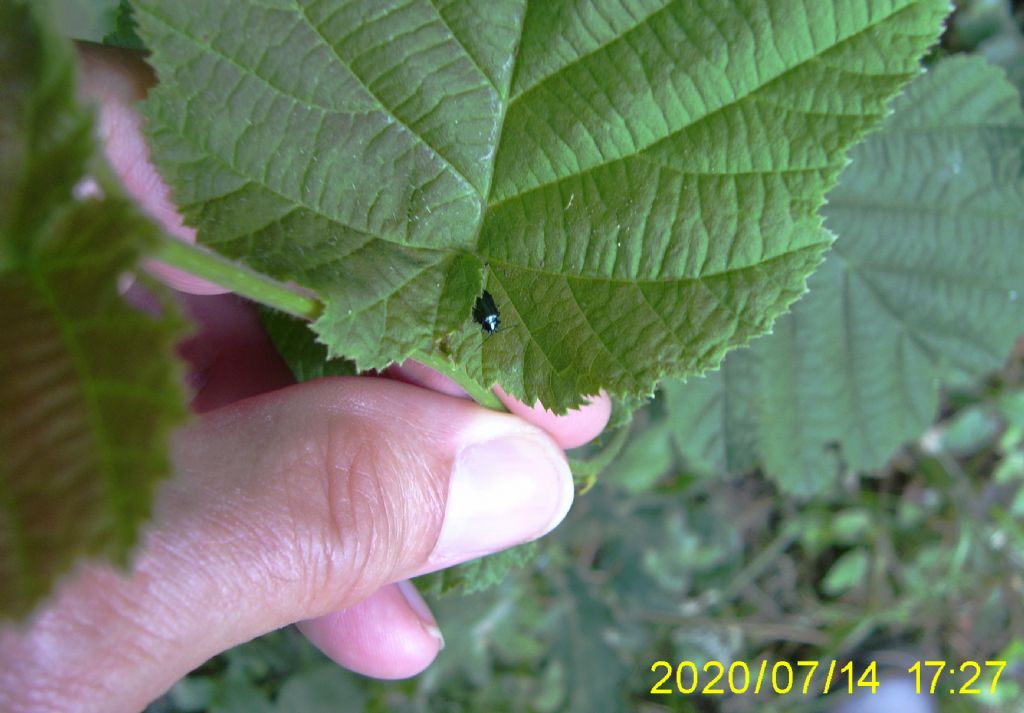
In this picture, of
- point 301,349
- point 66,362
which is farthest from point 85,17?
point 66,362

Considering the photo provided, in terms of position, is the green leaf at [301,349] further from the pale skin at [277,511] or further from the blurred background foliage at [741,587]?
the blurred background foliage at [741,587]

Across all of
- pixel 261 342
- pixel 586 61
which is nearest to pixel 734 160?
pixel 586 61

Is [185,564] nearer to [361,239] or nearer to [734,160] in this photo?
[361,239]

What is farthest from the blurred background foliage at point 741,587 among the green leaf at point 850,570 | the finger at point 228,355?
the finger at point 228,355

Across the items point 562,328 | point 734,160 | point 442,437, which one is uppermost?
point 734,160

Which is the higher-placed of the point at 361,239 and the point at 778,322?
the point at 361,239

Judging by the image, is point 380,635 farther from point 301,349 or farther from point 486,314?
point 486,314
